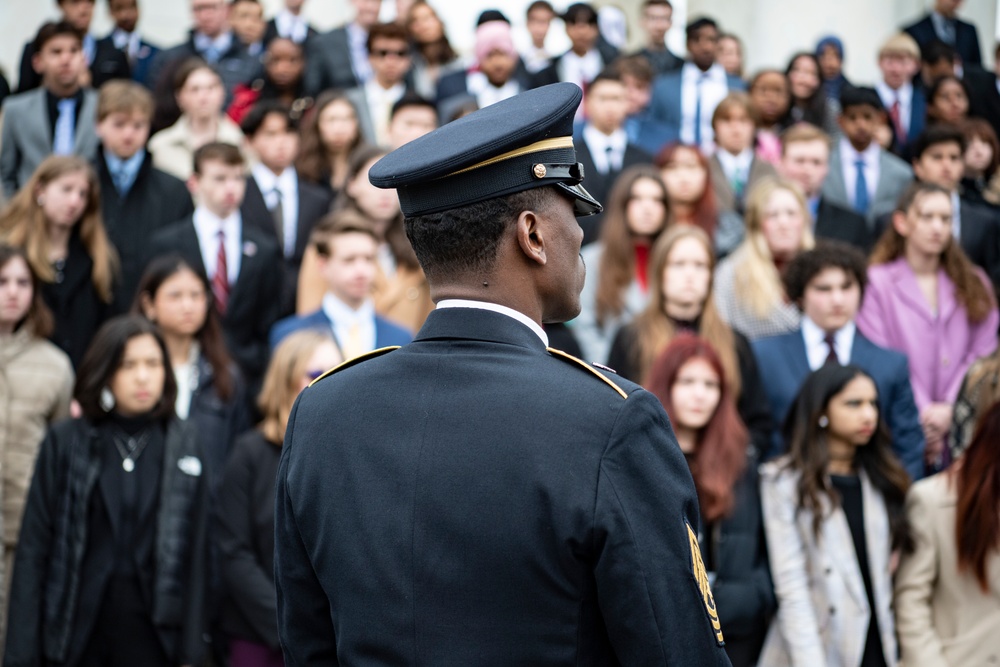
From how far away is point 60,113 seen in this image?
796 cm

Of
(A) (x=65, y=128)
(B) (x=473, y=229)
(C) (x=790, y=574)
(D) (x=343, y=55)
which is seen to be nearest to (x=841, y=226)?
(C) (x=790, y=574)

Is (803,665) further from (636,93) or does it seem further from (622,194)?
(636,93)

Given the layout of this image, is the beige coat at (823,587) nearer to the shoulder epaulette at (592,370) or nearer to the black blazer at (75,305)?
the shoulder epaulette at (592,370)

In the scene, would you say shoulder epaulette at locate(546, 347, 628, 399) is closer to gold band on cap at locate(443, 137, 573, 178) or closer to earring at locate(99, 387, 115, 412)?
gold band on cap at locate(443, 137, 573, 178)

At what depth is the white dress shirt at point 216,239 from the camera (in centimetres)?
692

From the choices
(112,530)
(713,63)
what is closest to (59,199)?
(112,530)

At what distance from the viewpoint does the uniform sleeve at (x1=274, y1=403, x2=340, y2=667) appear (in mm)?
2135

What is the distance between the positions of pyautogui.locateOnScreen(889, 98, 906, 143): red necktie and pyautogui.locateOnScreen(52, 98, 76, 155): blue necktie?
20.4 feet

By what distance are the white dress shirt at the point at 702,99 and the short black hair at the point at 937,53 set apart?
240cm

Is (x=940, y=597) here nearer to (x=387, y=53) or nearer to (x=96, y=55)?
(x=387, y=53)

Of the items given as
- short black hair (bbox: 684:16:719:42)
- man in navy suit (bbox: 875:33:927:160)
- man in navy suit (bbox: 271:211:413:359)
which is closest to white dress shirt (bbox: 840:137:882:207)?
man in navy suit (bbox: 875:33:927:160)

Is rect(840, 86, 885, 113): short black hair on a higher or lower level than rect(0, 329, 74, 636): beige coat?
higher

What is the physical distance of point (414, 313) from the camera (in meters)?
6.64

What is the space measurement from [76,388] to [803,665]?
2.83 metres
